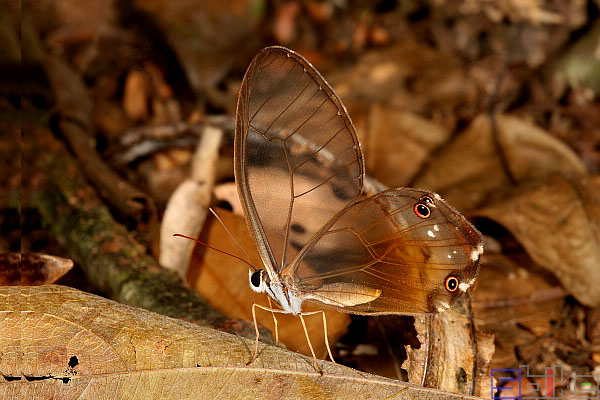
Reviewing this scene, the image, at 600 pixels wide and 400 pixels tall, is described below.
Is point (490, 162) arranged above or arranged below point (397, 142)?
below

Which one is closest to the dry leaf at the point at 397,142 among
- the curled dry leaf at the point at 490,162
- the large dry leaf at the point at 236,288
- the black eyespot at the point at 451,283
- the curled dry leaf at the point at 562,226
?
the curled dry leaf at the point at 490,162

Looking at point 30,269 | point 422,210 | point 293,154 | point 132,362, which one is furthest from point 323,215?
point 30,269

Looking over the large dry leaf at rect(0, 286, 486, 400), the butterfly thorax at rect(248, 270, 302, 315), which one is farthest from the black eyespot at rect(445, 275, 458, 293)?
the butterfly thorax at rect(248, 270, 302, 315)

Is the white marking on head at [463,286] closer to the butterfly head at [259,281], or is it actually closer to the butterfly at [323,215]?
the butterfly at [323,215]

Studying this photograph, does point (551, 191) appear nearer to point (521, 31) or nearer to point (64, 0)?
point (521, 31)

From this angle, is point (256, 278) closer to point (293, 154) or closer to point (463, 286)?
point (293, 154)

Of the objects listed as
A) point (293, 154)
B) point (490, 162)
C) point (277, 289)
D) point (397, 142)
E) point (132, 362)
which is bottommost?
point (132, 362)

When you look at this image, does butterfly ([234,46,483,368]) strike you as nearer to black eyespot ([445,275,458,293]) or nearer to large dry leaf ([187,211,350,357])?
black eyespot ([445,275,458,293])
